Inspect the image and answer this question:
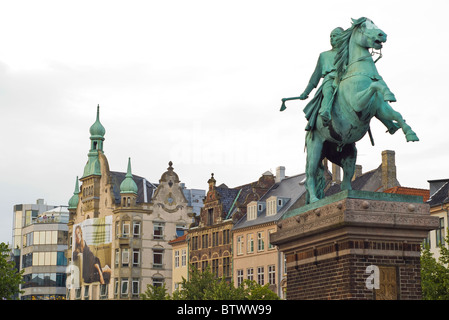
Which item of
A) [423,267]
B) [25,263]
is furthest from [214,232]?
[25,263]

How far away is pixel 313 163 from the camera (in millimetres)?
21250

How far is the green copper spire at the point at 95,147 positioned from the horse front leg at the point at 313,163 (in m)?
80.7

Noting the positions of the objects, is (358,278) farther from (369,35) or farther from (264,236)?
(264,236)

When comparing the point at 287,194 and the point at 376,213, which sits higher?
the point at 287,194

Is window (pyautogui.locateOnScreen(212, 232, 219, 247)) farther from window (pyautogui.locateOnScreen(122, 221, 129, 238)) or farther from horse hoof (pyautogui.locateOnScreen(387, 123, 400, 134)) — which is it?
horse hoof (pyautogui.locateOnScreen(387, 123, 400, 134))

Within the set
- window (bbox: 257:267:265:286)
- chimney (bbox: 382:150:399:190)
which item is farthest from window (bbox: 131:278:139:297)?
chimney (bbox: 382:150:399:190)

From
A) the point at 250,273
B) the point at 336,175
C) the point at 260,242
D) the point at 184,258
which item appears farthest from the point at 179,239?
the point at 336,175

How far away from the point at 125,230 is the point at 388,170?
114 ft

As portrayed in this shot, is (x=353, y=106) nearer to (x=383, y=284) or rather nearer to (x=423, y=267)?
(x=383, y=284)

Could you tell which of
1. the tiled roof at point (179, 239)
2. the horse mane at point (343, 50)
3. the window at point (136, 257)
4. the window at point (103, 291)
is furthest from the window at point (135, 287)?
the horse mane at point (343, 50)

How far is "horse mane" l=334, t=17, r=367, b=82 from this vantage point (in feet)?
66.9

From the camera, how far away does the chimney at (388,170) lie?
6881 cm

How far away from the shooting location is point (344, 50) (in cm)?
2050
